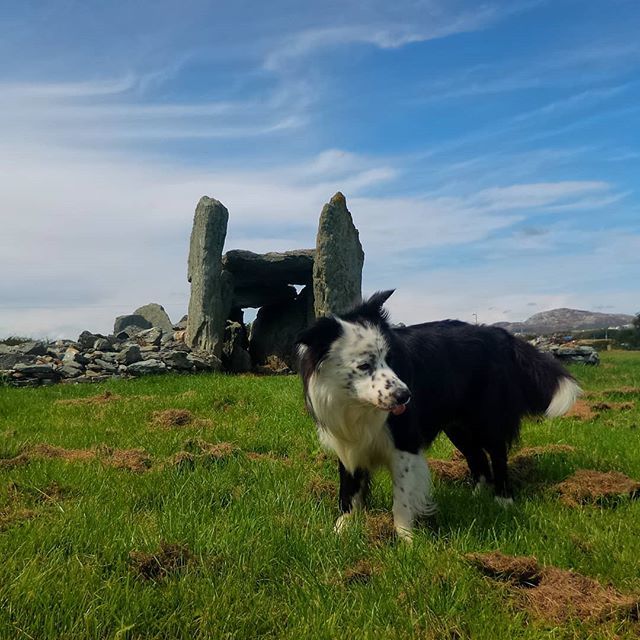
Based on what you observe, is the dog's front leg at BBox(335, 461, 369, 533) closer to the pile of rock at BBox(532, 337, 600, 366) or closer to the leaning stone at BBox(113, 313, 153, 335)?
the pile of rock at BBox(532, 337, 600, 366)

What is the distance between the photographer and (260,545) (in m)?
3.92

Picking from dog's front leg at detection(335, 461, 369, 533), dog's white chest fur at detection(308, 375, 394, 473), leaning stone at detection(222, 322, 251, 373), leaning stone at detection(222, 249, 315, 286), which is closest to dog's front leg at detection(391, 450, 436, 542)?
dog's white chest fur at detection(308, 375, 394, 473)

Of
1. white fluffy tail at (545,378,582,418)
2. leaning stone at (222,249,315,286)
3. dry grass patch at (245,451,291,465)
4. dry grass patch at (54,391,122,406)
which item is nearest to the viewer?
white fluffy tail at (545,378,582,418)

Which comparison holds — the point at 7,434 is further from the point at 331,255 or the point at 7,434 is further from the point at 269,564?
the point at 331,255

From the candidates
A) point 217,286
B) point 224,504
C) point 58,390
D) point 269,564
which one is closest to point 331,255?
point 217,286

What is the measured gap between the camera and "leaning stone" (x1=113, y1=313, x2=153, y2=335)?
2297 cm

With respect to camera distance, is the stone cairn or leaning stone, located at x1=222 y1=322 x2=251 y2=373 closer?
the stone cairn

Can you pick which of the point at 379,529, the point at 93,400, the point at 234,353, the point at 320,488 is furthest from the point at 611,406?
the point at 234,353

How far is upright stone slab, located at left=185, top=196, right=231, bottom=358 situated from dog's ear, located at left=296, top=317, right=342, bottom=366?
1145 cm

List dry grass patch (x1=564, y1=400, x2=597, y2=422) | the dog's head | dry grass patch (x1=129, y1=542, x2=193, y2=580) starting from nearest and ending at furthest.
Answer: dry grass patch (x1=129, y1=542, x2=193, y2=580)
the dog's head
dry grass patch (x1=564, y1=400, x2=597, y2=422)

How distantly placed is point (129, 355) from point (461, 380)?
10571 millimetres

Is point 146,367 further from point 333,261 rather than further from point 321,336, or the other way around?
point 321,336

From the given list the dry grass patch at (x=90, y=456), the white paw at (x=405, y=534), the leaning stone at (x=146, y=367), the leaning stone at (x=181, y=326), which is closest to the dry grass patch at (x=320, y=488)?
the white paw at (x=405, y=534)

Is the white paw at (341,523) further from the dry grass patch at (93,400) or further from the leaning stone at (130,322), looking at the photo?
the leaning stone at (130,322)
